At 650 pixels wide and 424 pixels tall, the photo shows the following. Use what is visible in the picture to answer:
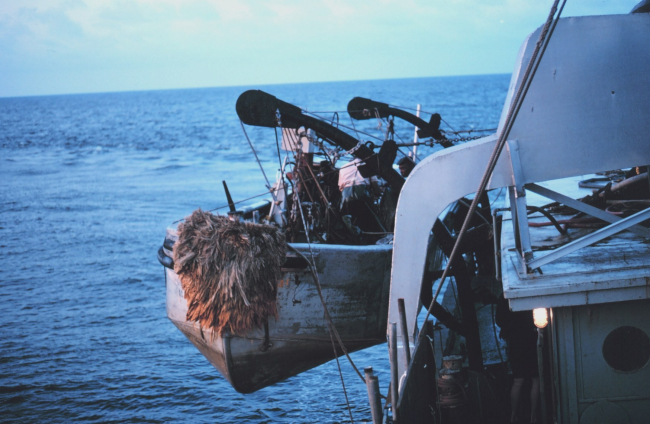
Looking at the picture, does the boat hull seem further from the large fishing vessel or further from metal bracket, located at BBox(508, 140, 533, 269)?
metal bracket, located at BBox(508, 140, 533, 269)

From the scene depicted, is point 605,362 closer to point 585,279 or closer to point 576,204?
point 585,279

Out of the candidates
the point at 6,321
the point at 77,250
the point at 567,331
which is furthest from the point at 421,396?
the point at 77,250

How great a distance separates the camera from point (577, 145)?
539 centimetres

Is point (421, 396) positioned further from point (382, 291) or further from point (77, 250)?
point (77, 250)

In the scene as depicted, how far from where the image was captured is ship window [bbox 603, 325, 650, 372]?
209 inches

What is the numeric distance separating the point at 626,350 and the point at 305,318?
4122mm

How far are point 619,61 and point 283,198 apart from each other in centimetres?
675

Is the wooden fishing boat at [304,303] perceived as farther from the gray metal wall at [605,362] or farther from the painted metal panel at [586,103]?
the painted metal panel at [586,103]

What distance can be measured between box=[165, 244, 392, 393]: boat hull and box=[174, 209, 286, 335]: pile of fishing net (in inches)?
20.1

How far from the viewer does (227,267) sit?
7.15 m

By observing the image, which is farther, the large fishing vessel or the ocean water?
the ocean water

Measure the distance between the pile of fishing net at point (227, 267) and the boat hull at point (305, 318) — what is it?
512 mm

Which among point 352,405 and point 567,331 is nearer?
point 567,331

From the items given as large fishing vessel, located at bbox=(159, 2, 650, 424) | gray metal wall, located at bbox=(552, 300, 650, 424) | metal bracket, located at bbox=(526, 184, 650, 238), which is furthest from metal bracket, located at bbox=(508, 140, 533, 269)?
gray metal wall, located at bbox=(552, 300, 650, 424)
